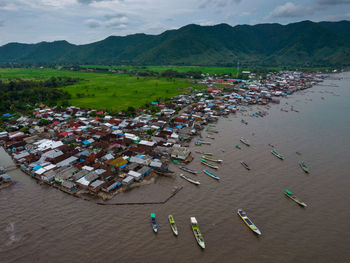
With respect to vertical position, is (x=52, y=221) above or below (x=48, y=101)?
below

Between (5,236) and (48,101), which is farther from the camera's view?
(48,101)

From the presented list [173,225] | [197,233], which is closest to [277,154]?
[197,233]

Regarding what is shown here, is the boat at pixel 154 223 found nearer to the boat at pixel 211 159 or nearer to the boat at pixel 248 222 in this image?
the boat at pixel 248 222

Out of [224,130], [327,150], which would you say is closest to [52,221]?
[224,130]

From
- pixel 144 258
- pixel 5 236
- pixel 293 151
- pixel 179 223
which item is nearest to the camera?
pixel 144 258

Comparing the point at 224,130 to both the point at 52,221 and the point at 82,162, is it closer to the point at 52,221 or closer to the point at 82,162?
the point at 82,162

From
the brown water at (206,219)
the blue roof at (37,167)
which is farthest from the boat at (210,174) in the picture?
the blue roof at (37,167)

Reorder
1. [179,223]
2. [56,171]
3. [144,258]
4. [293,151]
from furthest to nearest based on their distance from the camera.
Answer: [293,151]
[56,171]
[179,223]
[144,258]

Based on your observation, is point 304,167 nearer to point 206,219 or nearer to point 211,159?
point 211,159

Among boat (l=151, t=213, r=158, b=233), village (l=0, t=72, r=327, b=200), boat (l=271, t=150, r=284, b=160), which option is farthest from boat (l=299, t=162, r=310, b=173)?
boat (l=151, t=213, r=158, b=233)
